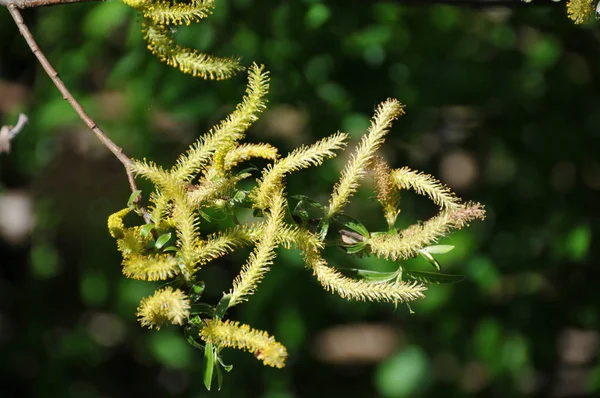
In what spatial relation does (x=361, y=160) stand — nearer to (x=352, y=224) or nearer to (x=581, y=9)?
(x=352, y=224)

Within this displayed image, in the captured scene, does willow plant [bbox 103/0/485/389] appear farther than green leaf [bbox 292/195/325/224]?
No

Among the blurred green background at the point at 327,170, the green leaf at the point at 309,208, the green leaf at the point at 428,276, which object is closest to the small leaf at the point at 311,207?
the green leaf at the point at 309,208

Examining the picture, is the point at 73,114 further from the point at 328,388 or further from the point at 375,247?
the point at 328,388

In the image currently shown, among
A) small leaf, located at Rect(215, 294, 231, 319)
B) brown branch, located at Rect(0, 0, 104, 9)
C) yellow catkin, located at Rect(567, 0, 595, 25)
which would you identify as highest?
yellow catkin, located at Rect(567, 0, 595, 25)

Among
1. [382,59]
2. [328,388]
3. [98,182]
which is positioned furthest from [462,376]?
[98,182]

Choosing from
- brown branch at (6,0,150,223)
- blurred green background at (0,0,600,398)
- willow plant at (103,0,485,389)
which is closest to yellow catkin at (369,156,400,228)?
willow plant at (103,0,485,389)

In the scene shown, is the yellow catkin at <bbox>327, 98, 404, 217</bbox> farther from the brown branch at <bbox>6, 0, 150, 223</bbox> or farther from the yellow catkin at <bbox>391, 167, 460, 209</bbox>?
the brown branch at <bbox>6, 0, 150, 223</bbox>

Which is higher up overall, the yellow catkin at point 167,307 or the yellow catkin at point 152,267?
the yellow catkin at point 152,267

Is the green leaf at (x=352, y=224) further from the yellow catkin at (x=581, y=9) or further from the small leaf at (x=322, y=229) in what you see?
the yellow catkin at (x=581, y=9)
